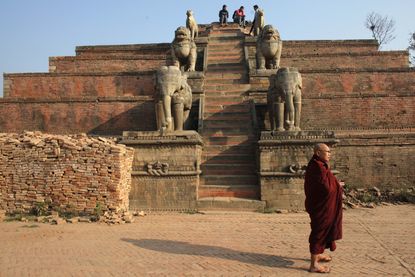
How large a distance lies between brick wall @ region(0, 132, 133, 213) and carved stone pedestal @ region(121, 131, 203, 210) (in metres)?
0.75

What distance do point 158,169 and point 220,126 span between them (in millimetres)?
2631

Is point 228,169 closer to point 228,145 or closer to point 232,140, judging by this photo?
point 228,145

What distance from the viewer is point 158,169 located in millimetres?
9156

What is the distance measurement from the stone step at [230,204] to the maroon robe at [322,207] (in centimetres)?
387

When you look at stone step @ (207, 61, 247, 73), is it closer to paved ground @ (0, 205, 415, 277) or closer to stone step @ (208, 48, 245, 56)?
stone step @ (208, 48, 245, 56)

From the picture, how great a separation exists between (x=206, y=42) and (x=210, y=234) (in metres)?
11.7

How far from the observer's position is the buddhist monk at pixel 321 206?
4812 mm

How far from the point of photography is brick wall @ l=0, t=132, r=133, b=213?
8141 millimetres

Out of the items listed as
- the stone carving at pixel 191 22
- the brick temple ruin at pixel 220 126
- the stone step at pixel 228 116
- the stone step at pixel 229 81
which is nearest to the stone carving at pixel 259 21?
the brick temple ruin at pixel 220 126

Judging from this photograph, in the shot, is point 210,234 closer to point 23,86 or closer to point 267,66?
point 267,66

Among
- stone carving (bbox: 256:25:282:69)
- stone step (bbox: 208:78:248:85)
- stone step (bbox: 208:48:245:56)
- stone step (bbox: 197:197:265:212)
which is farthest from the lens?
stone step (bbox: 208:48:245:56)

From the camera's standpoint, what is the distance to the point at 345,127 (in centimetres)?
1219

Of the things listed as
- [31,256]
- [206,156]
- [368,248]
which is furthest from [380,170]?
[31,256]

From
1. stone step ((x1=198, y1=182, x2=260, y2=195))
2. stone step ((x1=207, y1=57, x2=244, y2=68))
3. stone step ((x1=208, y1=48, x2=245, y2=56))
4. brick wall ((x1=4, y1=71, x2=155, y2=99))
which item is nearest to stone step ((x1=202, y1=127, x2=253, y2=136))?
stone step ((x1=198, y1=182, x2=260, y2=195))
